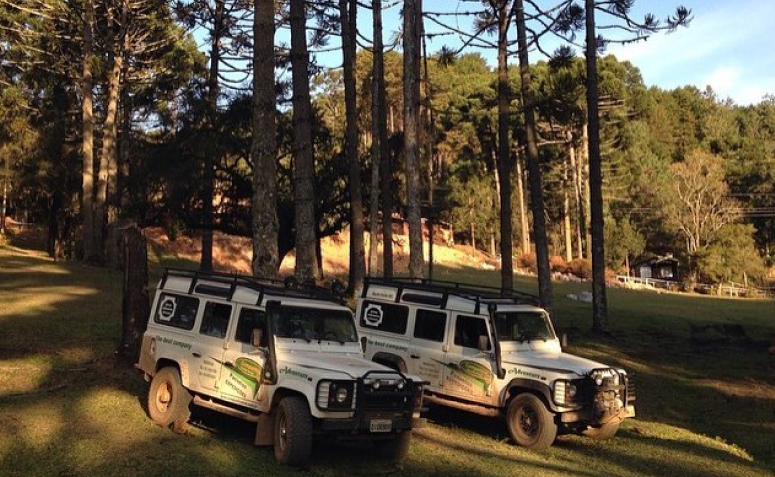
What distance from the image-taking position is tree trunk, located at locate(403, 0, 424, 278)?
1981 cm

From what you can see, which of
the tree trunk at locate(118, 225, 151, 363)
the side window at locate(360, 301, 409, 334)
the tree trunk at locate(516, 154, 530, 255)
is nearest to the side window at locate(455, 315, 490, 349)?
the side window at locate(360, 301, 409, 334)

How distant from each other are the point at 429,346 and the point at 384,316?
118 cm

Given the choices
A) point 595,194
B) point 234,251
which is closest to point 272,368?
point 595,194

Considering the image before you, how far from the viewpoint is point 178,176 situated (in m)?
29.8

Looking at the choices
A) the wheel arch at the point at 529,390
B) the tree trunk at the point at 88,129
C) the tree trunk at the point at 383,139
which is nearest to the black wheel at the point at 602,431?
the wheel arch at the point at 529,390

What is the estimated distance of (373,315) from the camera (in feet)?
42.5

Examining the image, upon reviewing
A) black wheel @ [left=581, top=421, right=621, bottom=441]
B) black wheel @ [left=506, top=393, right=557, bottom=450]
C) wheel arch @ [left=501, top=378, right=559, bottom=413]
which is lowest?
black wheel @ [left=581, top=421, right=621, bottom=441]

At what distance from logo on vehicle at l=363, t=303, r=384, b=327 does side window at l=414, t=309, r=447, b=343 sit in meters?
0.81

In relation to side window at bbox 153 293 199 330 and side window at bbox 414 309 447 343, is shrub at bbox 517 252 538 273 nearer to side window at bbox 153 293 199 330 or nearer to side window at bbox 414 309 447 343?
side window at bbox 414 309 447 343

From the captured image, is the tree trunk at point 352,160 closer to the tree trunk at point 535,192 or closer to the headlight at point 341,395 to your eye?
the tree trunk at point 535,192

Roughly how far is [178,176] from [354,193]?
366 inches

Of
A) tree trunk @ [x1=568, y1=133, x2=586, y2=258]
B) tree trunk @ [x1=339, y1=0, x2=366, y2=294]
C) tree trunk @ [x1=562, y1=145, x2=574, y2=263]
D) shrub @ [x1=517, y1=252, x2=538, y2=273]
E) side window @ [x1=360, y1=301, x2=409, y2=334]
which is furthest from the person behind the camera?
tree trunk @ [x1=562, y1=145, x2=574, y2=263]

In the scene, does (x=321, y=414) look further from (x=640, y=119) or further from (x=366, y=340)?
(x=640, y=119)

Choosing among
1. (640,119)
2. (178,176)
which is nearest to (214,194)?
(178,176)
